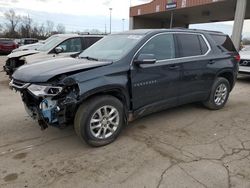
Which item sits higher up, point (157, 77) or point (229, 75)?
point (157, 77)

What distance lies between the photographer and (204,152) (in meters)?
A: 3.46

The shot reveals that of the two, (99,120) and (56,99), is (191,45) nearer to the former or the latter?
(99,120)

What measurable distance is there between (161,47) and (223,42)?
208cm

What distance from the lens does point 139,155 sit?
3381 millimetres

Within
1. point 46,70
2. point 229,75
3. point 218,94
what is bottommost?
point 218,94

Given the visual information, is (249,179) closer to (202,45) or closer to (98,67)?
(98,67)

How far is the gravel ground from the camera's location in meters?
2.81

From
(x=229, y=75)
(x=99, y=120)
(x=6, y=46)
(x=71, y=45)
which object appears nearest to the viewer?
(x=99, y=120)

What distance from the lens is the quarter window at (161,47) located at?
4037 mm

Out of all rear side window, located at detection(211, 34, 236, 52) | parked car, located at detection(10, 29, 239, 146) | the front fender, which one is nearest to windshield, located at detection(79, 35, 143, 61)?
parked car, located at detection(10, 29, 239, 146)

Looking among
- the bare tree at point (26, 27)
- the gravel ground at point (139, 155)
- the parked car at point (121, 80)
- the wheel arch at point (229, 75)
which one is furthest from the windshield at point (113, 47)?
the bare tree at point (26, 27)

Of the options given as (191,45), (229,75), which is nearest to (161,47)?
(191,45)

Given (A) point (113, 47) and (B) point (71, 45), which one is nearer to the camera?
(A) point (113, 47)

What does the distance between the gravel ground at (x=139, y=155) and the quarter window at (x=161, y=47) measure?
4.35ft
